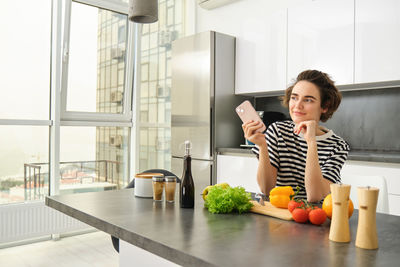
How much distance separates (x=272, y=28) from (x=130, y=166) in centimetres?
221

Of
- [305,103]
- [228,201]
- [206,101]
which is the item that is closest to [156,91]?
[206,101]

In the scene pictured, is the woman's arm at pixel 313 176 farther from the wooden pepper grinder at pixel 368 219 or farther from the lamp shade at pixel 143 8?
the lamp shade at pixel 143 8

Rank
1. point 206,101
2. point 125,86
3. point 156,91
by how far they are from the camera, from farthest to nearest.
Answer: point 156,91 → point 125,86 → point 206,101

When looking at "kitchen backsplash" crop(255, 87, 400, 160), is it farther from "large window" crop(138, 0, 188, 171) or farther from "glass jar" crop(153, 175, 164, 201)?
"glass jar" crop(153, 175, 164, 201)

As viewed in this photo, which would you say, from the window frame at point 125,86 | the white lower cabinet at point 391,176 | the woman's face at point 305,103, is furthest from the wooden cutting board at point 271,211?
the window frame at point 125,86

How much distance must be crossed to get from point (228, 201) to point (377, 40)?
7.36 ft

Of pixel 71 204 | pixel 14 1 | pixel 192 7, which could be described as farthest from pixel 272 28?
pixel 71 204

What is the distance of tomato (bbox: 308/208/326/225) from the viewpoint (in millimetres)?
1105

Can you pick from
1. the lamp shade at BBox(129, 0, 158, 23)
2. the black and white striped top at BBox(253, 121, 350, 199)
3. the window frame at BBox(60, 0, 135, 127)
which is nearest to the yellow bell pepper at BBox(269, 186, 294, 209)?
the black and white striped top at BBox(253, 121, 350, 199)

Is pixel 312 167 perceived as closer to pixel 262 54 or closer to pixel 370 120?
pixel 370 120

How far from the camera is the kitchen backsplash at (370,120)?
122 inches

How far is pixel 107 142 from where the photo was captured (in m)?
4.16

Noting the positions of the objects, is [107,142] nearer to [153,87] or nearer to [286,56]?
[153,87]

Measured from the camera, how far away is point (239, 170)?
11.5 ft
